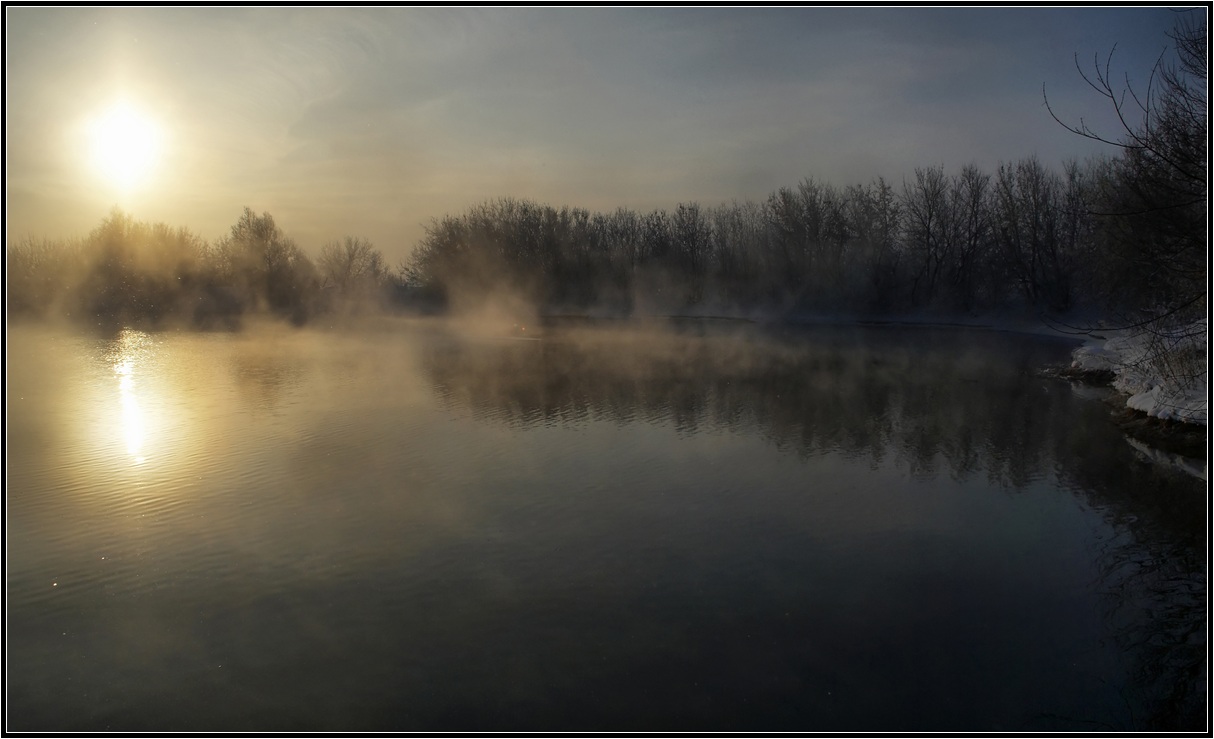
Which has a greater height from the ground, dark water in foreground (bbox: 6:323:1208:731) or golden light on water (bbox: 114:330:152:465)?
golden light on water (bbox: 114:330:152:465)

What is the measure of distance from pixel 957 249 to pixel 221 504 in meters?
55.4

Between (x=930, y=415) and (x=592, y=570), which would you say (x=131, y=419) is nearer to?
(x=592, y=570)

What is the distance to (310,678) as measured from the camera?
236 inches

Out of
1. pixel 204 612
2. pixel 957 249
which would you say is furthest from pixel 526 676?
pixel 957 249

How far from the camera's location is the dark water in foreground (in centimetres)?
579

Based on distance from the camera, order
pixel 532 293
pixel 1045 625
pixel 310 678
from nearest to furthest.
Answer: pixel 310 678 < pixel 1045 625 < pixel 532 293

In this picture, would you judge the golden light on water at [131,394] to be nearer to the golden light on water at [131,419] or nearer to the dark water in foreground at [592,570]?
the golden light on water at [131,419]

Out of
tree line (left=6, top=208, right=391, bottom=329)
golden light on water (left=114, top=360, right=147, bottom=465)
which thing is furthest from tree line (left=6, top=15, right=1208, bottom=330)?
golden light on water (left=114, top=360, right=147, bottom=465)

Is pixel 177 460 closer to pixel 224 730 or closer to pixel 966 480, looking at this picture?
pixel 224 730

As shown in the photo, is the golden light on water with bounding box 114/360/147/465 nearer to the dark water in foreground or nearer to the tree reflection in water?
the dark water in foreground

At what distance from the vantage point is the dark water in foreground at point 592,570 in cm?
579

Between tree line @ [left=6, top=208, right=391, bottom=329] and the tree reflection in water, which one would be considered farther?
tree line @ [left=6, top=208, right=391, bottom=329]

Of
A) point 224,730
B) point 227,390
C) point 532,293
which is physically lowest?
point 224,730

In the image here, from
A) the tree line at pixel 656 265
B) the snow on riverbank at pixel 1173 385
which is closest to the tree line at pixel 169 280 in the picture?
the tree line at pixel 656 265
